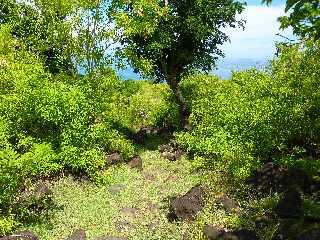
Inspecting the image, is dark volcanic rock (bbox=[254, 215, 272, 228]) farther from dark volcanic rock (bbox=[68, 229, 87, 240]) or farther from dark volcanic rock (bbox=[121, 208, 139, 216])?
dark volcanic rock (bbox=[68, 229, 87, 240])

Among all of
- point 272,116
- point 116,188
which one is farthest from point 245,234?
point 116,188

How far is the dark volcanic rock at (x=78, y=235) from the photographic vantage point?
22734 mm

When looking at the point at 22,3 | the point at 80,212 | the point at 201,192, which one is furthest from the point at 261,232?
the point at 22,3

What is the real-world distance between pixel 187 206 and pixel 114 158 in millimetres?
11282

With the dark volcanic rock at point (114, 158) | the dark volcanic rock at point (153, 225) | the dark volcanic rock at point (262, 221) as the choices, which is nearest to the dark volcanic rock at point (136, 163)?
the dark volcanic rock at point (114, 158)

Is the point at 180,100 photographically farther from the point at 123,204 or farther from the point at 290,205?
the point at 290,205

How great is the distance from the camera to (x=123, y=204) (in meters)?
27.3

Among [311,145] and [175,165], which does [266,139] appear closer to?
[311,145]

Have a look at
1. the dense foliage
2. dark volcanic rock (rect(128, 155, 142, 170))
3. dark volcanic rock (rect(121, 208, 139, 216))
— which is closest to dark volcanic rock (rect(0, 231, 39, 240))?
the dense foliage

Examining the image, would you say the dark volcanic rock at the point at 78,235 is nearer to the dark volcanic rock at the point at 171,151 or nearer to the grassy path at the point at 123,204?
the grassy path at the point at 123,204

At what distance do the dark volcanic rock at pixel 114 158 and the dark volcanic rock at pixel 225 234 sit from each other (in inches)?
534

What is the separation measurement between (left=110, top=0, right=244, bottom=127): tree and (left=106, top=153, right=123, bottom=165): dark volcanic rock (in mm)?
6419

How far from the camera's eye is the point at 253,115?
2391 centimetres

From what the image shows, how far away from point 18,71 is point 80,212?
10609mm
